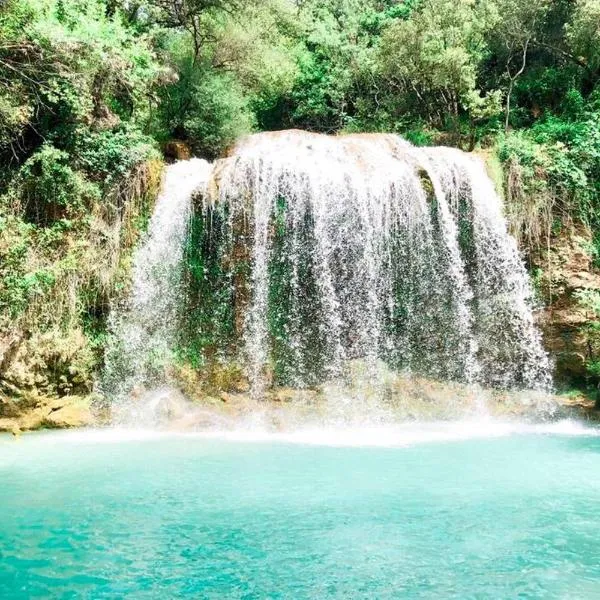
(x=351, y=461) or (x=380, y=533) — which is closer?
(x=380, y=533)

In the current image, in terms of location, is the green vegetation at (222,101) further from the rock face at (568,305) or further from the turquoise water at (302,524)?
the turquoise water at (302,524)

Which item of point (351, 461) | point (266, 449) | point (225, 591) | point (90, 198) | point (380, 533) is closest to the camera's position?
point (225, 591)

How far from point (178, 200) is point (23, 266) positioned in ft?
9.71

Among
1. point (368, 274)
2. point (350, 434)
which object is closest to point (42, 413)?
point (350, 434)

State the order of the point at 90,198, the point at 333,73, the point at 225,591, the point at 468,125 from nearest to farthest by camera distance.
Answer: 1. the point at 225,591
2. the point at 90,198
3. the point at 468,125
4. the point at 333,73

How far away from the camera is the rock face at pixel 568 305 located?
11.2 m

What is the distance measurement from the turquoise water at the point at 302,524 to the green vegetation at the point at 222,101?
4.31m

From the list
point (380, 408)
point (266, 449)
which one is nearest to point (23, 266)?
point (266, 449)

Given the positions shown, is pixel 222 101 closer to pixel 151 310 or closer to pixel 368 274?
pixel 151 310

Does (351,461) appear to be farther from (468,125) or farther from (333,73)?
(333,73)

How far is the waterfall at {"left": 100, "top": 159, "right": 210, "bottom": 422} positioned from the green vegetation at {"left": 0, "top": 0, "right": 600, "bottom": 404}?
301 millimetres

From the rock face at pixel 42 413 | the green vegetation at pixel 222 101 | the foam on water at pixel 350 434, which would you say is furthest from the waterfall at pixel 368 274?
the rock face at pixel 42 413

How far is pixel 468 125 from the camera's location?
51.0ft

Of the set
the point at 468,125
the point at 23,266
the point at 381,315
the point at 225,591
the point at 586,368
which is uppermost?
the point at 468,125
